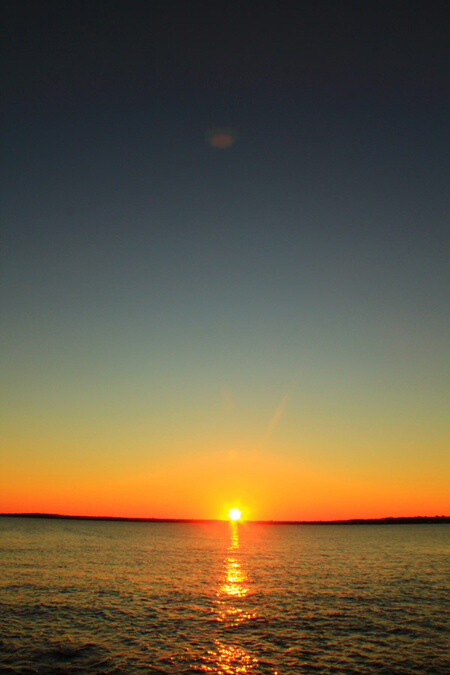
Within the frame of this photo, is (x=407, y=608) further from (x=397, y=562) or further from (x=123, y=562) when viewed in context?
(x=123, y=562)

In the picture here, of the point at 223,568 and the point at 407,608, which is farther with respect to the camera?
the point at 223,568

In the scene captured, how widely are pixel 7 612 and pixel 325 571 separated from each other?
4404 cm

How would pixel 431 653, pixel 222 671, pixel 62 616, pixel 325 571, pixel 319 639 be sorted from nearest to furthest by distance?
pixel 222 671
pixel 431 653
pixel 319 639
pixel 62 616
pixel 325 571

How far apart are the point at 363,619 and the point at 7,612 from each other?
27283 millimetres

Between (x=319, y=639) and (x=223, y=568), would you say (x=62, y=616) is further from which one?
(x=223, y=568)

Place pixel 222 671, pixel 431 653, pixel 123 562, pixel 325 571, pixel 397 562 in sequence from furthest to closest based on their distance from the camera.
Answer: pixel 397 562 → pixel 123 562 → pixel 325 571 → pixel 431 653 → pixel 222 671

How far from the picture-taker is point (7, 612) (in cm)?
3353

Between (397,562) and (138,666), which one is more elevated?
(138,666)

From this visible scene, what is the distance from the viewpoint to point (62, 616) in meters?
32.8

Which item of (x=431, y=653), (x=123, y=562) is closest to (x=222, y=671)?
(x=431, y=653)

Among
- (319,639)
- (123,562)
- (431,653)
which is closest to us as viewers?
→ (431,653)

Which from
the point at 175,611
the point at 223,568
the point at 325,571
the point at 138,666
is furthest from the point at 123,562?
the point at 138,666

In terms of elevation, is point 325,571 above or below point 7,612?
below

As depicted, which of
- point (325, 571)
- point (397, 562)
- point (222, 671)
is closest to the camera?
point (222, 671)
